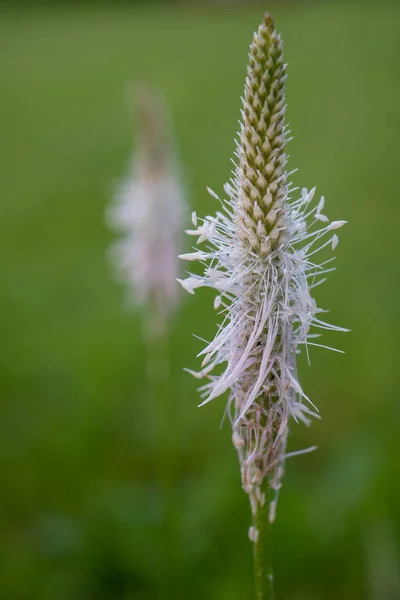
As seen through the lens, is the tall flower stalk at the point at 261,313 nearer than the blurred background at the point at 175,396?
Yes

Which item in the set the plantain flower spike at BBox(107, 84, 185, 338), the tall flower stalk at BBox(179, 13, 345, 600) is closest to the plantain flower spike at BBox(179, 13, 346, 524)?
the tall flower stalk at BBox(179, 13, 345, 600)

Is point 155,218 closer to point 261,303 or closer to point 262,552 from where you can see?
point 261,303

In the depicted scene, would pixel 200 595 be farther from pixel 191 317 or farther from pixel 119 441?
pixel 191 317

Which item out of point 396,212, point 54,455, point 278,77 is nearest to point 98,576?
point 54,455

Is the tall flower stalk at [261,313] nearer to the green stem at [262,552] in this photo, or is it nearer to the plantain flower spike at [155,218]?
the green stem at [262,552]

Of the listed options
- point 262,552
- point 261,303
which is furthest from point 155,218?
point 262,552

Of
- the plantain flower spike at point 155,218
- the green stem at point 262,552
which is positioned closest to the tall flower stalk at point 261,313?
the green stem at point 262,552
